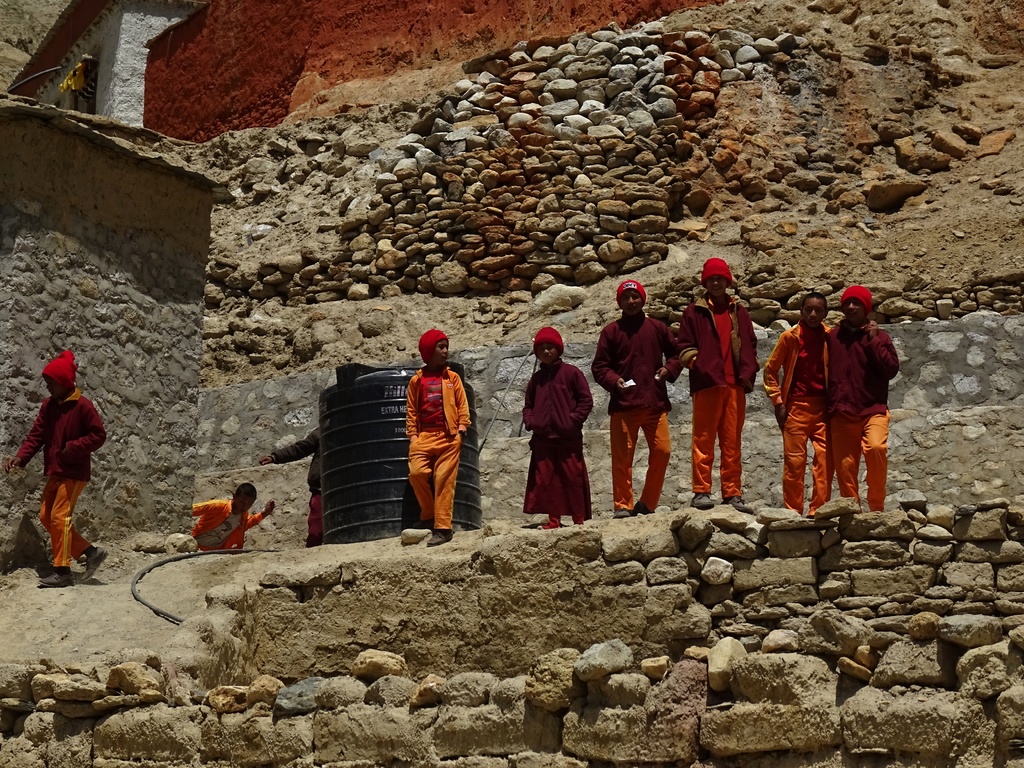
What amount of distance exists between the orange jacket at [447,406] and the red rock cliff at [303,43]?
8696mm

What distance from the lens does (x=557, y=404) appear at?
9008 mm

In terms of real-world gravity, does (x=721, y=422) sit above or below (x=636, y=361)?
below

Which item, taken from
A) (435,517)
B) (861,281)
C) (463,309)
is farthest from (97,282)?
(861,281)

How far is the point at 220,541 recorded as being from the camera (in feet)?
37.0

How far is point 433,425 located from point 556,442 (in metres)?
0.67

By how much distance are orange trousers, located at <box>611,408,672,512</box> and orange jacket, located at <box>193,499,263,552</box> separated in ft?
10.6

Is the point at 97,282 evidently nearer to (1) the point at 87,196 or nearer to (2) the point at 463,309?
(1) the point at 87,196

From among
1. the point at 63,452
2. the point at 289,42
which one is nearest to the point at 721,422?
the point at 63,452

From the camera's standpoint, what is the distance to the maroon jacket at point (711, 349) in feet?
28.6

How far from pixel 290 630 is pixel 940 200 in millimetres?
8252

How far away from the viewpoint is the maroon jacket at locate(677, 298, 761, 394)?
8.72 meters

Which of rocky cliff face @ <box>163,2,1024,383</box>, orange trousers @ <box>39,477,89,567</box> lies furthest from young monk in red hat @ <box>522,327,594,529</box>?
rocky cliff face @ <box>163,2,1024,383</box>

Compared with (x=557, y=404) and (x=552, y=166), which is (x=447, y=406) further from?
(x=552, y=166)

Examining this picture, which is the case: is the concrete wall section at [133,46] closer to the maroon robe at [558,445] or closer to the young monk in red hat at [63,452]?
the young monk in red hat at [63,452]
